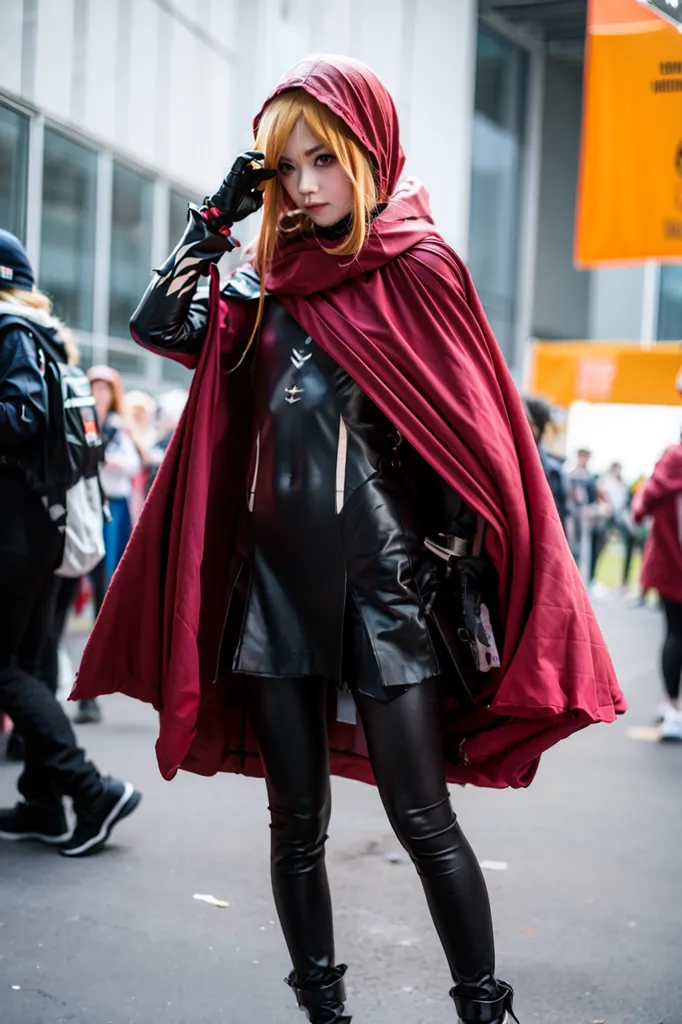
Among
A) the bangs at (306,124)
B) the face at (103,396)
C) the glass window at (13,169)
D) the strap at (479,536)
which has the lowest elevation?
the strap at (479,536)

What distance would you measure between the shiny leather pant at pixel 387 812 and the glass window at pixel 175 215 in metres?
11.5

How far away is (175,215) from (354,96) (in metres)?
11.7

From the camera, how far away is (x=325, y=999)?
256cm

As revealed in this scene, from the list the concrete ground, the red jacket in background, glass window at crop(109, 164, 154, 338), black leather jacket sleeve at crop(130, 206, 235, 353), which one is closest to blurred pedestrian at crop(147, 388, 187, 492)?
glass window at crop(109, 164, 154, 338)

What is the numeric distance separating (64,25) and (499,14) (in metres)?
19.1

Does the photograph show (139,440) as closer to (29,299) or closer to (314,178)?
(29,299)

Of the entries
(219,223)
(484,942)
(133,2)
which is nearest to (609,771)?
(484,942)

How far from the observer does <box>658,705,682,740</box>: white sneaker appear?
6750 mm

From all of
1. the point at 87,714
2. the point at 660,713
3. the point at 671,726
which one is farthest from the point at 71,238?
the point at 671,726

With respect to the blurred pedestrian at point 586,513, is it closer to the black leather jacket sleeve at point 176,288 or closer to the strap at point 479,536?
the strap at point 479,536

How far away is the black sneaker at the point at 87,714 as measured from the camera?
6449mm

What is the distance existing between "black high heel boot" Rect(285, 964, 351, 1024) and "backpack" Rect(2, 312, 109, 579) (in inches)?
79.4

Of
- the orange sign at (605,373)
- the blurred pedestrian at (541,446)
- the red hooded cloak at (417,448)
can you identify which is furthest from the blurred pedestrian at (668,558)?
the orange sign at (605,373)

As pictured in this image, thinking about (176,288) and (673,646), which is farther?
(673,646)
